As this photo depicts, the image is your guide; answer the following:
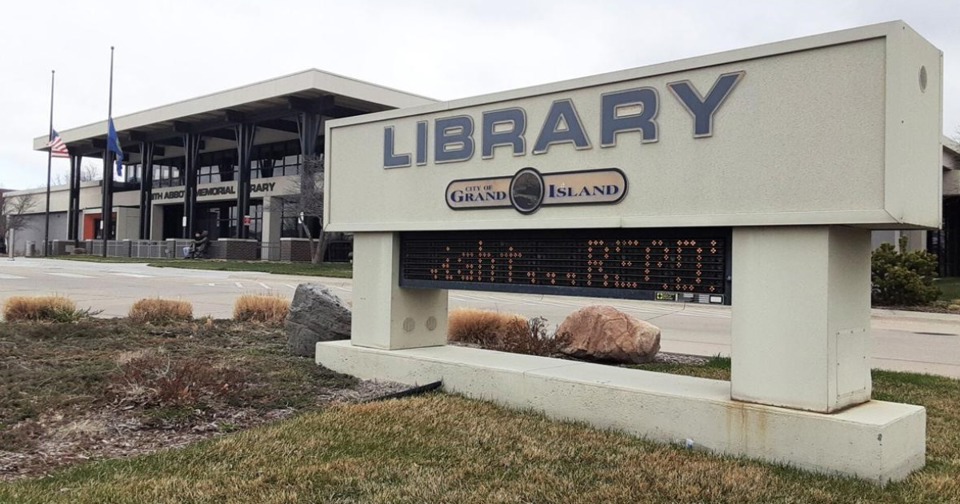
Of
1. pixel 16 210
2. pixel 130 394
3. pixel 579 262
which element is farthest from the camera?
pixel 16 210

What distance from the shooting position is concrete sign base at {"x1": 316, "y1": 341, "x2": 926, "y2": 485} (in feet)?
14.8

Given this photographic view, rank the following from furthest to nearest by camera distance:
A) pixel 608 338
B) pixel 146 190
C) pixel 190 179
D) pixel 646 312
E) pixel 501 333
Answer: pixel 146 190
pixel 190 179
pixel 646 312
pixel 501 333
pixel 608 338

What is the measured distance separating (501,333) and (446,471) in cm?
587

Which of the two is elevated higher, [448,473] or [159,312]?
[159,312]

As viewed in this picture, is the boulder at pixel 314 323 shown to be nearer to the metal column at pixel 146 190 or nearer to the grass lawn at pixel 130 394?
the grass lawn at pixel 130 394

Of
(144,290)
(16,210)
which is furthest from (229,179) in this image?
(144,290)

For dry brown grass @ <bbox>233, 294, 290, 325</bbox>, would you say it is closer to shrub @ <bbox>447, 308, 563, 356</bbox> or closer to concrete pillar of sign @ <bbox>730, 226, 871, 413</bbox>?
shrub @ <bbox>447, 308, 563, 356</bbox>

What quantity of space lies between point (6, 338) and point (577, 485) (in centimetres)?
811

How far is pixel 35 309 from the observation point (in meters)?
11.4

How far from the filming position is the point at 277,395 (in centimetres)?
649

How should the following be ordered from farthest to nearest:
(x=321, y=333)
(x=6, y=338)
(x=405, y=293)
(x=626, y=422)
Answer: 1. (x=6, y=338)
2. (x=321, y=333)
3. (x=405, y=293)
4. (x=626, y=422)

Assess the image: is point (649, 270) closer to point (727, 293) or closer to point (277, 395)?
point (727, 293)

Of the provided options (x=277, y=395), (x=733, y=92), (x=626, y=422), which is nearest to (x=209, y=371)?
(x=277, y=395)

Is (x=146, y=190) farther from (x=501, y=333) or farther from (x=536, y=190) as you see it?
(x=536, y=190)
